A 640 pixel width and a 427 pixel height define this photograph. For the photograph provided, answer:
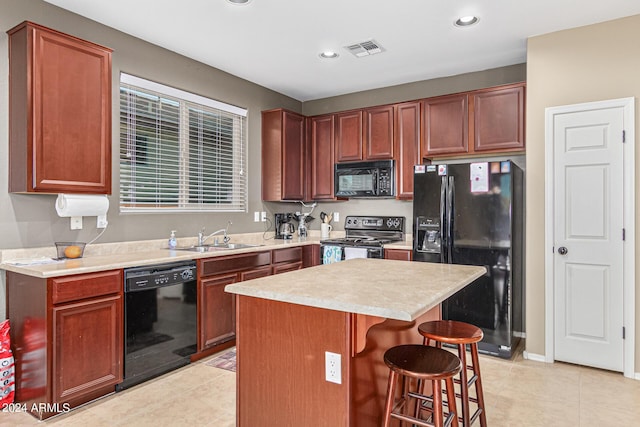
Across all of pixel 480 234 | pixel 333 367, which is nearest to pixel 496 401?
pixel 480 234

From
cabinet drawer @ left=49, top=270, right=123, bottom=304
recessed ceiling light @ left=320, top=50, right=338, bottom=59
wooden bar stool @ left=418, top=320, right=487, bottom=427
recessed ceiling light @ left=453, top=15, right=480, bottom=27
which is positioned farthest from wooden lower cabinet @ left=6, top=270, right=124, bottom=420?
recessed ceiling light @ left=453, top=15, right=480, bottom=27

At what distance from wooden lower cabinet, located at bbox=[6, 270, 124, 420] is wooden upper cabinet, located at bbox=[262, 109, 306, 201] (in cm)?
233

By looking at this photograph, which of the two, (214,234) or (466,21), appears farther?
(214,234)

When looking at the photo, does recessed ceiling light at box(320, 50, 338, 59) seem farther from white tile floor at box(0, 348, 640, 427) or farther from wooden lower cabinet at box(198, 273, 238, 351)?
white tile floor at box(0, 348, 640, 427)

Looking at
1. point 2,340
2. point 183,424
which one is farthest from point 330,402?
point 2,340

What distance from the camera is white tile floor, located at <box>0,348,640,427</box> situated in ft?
7.89

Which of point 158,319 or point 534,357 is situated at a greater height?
point 158,319

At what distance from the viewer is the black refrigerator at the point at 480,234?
11.3 ft

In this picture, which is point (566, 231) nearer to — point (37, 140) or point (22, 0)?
point (37, 140)

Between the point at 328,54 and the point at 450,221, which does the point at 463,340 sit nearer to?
the point at 450,221

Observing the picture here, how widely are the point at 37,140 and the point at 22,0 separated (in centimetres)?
105

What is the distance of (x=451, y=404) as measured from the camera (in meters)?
1.77

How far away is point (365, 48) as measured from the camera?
146 inches

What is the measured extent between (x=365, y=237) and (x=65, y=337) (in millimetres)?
3165
